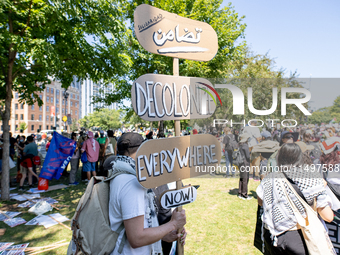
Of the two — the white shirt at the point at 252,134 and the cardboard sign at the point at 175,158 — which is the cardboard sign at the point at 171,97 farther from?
the white shirt at the point at 252,134

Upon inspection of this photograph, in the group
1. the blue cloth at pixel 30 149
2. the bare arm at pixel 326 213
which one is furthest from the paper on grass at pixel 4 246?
the bare arm at pixel 326 213

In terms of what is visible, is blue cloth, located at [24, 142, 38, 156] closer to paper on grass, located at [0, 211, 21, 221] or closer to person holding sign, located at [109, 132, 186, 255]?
paper on grass, located at [0, 211, 21, 221]

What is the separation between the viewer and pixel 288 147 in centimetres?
230

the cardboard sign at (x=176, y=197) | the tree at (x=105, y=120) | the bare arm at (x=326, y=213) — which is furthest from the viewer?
the tree at (x=105, y=120)

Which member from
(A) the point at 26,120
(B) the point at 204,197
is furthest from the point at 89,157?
(A) the point at 26,120

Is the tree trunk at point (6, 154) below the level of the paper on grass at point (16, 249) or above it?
above

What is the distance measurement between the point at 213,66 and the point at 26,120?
5962 cm

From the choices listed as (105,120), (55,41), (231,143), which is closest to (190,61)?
(231,143)

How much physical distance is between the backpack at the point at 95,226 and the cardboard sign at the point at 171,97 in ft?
1.73

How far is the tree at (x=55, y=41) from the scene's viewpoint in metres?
4.39

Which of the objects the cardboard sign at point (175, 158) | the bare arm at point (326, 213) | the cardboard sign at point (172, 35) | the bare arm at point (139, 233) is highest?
the cardboard sign at point (172, 35)

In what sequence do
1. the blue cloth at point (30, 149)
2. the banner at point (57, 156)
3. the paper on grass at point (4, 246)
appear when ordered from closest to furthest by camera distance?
the paper on grass at point (4, 246) < the banner at point (57, 156) < the blue cloth at point (30, 149)

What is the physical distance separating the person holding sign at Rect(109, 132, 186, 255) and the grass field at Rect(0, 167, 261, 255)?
2.20 meters

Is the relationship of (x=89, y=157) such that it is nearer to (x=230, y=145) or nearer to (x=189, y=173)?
(x=230, y=145)
